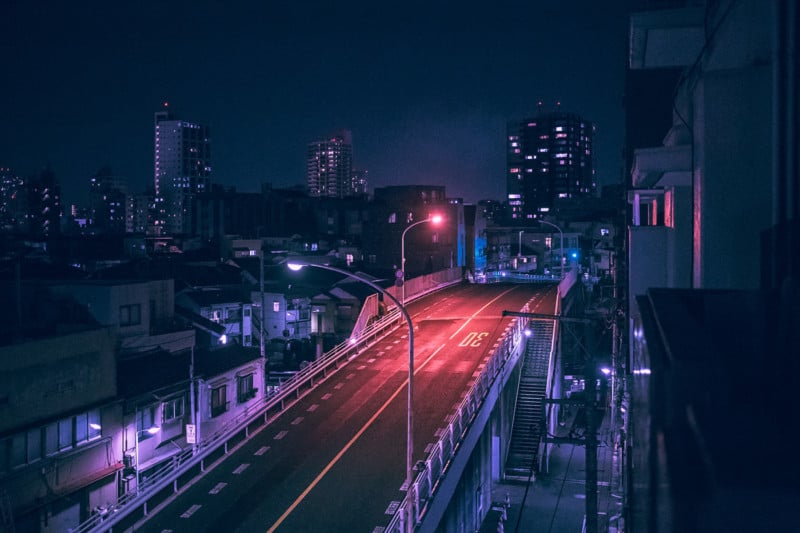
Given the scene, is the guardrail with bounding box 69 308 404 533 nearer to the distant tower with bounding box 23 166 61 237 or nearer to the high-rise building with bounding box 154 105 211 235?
the distant tower with bounding box 23 166 61 237

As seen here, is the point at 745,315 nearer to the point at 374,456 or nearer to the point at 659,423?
the point at 659,423

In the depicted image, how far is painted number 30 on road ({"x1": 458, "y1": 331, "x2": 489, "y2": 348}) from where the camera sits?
114ft

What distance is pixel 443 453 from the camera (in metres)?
19.5

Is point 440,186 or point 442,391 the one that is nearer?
point 442,391

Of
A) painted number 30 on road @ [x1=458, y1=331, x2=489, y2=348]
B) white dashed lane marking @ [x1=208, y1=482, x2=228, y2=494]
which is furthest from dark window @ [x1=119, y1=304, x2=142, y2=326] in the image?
painted number 30 on road @ [x1=458, y1=331, x2=489, y2=348]

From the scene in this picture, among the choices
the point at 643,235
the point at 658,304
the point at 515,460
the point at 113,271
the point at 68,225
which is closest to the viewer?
the point at 658,304

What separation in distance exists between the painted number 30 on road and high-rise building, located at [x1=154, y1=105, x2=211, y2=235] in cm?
16585

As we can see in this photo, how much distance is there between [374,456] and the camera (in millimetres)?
19438

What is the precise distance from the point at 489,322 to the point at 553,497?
41.4 feet

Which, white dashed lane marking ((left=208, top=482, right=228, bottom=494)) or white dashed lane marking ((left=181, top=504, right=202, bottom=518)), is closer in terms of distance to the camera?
white dashed lane marking ((left=181, top=504, right=202, bottom=518))

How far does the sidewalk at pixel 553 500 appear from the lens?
88.0ft

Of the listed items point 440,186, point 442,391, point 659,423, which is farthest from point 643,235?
point 440,186

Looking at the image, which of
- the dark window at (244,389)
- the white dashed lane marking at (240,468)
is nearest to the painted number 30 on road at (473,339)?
the dark window at (244,389)

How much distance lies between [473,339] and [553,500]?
926cm
